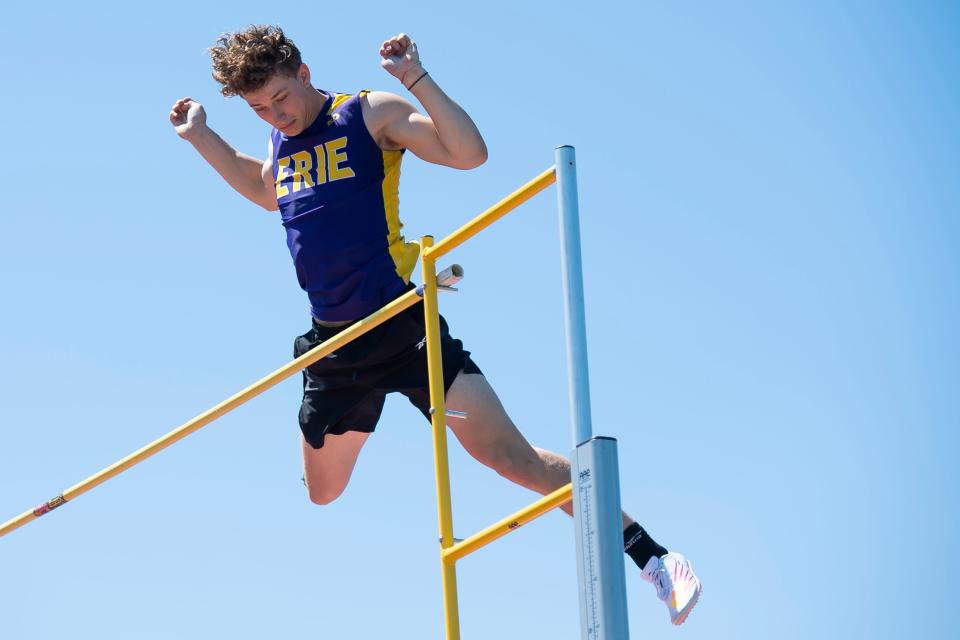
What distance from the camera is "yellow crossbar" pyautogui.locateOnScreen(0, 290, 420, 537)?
4559mm

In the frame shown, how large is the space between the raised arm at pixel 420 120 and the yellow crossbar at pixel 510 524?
148 centimetres

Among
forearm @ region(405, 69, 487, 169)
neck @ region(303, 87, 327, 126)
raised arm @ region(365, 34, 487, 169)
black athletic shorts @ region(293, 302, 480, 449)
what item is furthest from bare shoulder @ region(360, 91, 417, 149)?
black athletic shorts @ region(293, 302, 480, 449)

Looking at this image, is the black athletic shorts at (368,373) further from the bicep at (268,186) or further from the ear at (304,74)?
the ear at (304,74)

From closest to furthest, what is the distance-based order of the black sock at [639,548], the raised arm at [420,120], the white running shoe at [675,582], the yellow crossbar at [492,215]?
the yellow crossbar at [492,215] → the white running shoe at [675,582] → the raised arm at [420,120] → the black sock at [639,548]

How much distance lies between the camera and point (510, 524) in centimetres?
372

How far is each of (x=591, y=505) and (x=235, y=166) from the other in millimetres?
3136

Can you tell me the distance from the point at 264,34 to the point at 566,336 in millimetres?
2371

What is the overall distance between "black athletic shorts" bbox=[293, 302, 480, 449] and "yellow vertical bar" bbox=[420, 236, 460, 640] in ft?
2.85

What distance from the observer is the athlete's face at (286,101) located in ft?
17.1

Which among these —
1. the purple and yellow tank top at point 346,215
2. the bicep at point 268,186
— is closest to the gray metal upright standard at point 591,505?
the purple and yellow tank top at point 346,215

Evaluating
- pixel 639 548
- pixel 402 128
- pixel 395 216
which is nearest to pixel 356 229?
pixel 395 216

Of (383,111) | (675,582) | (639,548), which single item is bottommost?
(675,582)

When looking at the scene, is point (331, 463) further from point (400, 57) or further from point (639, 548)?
point (400, 57)

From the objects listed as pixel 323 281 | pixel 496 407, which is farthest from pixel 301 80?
pixel 496 407
